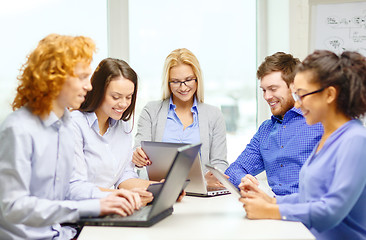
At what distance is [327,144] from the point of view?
A: 168 cm

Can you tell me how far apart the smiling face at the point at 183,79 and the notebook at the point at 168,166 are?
666mm

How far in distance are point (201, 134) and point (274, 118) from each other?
18.9 inches

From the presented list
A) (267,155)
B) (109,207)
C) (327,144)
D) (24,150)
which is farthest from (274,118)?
(24,150)

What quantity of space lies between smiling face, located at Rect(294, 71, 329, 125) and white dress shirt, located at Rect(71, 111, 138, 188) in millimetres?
1011

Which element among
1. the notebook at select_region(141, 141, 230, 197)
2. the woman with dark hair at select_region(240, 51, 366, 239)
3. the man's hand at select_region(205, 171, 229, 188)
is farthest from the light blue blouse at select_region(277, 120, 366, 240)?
the man's hand at select_region(205, 171, 229, 188)

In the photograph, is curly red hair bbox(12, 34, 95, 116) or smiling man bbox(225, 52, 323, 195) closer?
curly red hair bbox(12, 34, 95, 116)

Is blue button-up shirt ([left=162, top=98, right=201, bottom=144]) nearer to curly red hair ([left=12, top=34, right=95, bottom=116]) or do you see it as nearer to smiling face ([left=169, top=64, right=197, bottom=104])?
smiling face ([left=169, top=64, right=197, bottom=104])

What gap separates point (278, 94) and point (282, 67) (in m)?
0.15

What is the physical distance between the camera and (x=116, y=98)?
88.5 inches

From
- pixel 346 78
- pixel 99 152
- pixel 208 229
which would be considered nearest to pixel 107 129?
pixel 99 152

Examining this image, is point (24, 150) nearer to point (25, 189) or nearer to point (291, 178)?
point (25, 189)

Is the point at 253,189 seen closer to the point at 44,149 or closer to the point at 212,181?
the point at 212,181

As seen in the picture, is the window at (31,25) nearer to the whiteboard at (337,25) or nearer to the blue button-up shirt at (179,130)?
the blue button-up shirt at (179,130)

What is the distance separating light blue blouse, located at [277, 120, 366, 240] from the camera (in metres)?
1.54
